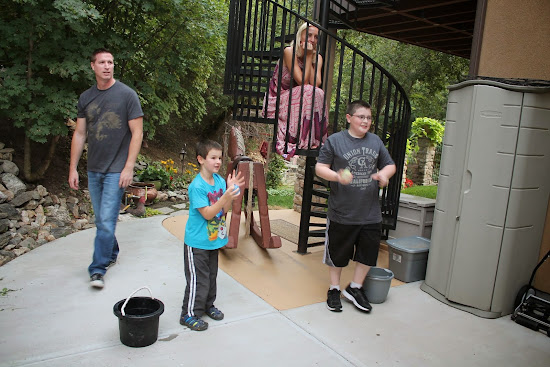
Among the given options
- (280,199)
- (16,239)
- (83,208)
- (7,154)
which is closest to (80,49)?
(7,154)

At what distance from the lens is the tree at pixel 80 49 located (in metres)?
5.72

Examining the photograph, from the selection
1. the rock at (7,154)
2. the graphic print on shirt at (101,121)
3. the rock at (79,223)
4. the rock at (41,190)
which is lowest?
the rock at (79,223)

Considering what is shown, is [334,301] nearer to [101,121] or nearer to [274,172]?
[101,121]

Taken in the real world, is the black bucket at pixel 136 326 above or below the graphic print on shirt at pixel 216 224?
below

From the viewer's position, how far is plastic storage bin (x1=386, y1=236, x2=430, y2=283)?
380 centimetres

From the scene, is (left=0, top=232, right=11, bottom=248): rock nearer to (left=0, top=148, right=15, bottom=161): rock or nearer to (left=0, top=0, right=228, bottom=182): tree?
(left=0, top=0, right=228, bottom=182): tree

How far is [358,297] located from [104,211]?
201 cm

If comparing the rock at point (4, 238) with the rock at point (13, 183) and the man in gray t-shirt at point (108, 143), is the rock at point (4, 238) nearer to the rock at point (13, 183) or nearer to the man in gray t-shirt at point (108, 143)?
the rock at point (13, 183)

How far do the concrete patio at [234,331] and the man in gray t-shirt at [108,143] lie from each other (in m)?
0.38

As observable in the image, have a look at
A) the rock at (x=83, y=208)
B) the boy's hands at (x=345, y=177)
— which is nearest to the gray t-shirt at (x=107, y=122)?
the boy's hands at (x=345, y=177)

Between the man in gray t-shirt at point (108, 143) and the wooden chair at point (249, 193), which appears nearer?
the man in gray t-shirt at point (108, 143)

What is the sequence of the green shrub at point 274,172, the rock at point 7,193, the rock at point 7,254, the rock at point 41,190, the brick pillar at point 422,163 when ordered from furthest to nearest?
the green shrub at point 274,172 < the brick pillar at point 422,163 < the rock at point 41,190 < the rock at point 7,193 < the rock at point 7,254

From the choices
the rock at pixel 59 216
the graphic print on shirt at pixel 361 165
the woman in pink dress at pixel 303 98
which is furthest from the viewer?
the rock at pixel 59 216

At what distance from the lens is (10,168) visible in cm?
627
